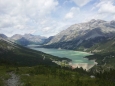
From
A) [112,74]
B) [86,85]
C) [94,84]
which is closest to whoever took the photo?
[86,85]

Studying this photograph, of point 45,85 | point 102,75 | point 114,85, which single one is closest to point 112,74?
point 102,75

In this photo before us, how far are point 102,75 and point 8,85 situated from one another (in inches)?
4037

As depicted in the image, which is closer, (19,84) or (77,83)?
(19,84)

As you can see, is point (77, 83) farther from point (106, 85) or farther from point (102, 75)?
point (102, 75)

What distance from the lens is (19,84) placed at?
106m

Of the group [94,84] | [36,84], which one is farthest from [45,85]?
[94,84]

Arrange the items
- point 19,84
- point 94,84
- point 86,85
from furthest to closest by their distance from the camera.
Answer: point 94,84
point 86,85
point 19,84

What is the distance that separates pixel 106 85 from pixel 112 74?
151ft

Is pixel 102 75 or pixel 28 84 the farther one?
pixel 102 75

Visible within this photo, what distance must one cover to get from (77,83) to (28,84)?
38.7m

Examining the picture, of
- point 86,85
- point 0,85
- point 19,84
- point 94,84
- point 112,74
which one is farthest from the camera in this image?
point 112,74

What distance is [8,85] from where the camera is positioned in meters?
102

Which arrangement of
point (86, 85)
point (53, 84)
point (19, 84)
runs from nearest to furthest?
point (19, 84)
point (53, 84)
point (86, 85)

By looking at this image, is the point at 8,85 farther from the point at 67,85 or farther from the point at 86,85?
the point at 86,85
